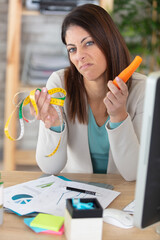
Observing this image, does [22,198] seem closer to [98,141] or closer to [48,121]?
[48,121]

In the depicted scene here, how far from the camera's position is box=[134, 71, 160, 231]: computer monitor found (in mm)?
754

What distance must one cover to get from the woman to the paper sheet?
0.69ft

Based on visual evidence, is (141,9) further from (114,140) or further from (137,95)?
(114,140)

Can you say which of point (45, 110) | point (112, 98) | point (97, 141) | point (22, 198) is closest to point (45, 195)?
point (22, 198)

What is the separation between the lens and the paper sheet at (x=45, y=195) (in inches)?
45.2

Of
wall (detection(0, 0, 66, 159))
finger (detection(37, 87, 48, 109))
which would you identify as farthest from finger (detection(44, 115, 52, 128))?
wall (detection(0, 0, 66, 159))

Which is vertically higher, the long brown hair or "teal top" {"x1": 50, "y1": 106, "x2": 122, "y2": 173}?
the long brown hair

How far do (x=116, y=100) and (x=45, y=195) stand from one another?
1.57 ft

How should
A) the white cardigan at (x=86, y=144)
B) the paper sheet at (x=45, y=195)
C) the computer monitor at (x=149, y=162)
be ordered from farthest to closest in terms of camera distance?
the white cardigan at (x=86, y=144), the paper sheet at (x=45, y=195), the computer monitor at (x=149, y=162)

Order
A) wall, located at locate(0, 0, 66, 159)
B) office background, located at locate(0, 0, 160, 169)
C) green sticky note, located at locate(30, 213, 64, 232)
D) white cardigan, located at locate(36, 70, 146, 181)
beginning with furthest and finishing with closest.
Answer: wall, located at locate(0, 0, 66, 159), office background, located at locate(0, 0, 160, 169), white cardigan, located at locate(36, 70, 146, 181), green sticky note, located at locate(30, 213, 64, 232)

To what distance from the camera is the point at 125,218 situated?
1.08 metres

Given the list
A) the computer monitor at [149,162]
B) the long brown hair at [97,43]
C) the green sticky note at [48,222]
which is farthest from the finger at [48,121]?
the computer monitor at [149,162]

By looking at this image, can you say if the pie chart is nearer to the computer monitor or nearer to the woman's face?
the computer monitor

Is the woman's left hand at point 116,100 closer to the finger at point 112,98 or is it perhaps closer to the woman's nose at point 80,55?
the finger at point 112,98
